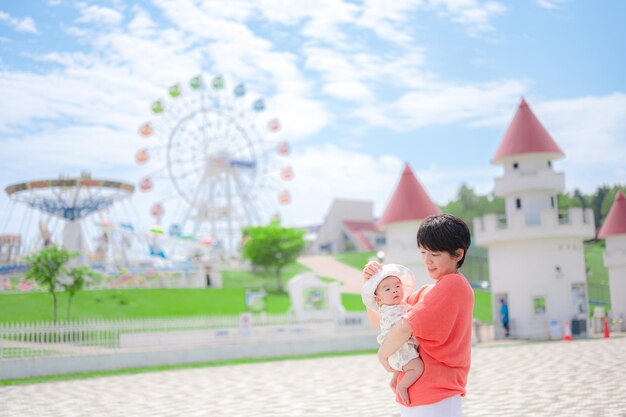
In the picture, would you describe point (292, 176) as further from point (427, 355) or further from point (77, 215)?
point (427, 355)

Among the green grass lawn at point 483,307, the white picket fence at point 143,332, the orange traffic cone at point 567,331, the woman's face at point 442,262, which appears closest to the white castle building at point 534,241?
the orange traffic cone at point 567,331

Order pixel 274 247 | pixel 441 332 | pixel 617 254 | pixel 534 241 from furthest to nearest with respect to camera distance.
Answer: pixel 274 247 < pixel 617 254 < pixel 534 241 < pixel 441 332

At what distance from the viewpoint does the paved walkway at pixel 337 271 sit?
42125 mm

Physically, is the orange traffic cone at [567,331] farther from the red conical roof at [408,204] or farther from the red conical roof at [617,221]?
the red conical roof at [617,221]

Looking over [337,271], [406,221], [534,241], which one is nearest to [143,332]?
[406,221]

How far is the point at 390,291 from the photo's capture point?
10.9 ft

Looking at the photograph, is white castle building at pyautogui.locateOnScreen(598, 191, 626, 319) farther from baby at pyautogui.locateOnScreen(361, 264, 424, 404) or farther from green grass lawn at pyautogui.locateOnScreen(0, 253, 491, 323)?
baby at pyautogui.locateOnScreen(361, 264, 424, 404)

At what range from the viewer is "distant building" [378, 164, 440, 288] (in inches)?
854

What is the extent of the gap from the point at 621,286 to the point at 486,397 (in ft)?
62.6

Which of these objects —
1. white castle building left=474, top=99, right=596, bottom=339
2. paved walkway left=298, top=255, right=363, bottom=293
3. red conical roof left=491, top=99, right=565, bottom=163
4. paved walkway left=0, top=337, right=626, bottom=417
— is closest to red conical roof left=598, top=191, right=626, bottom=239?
white castle building left=474, top=99, right=596, bottom=339

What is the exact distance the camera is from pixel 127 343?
18.3m

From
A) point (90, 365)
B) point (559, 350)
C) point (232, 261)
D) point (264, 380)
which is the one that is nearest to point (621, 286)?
point (559, 350)

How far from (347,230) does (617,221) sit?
40.1 metres

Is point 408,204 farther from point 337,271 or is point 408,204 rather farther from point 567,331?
point 337,271
